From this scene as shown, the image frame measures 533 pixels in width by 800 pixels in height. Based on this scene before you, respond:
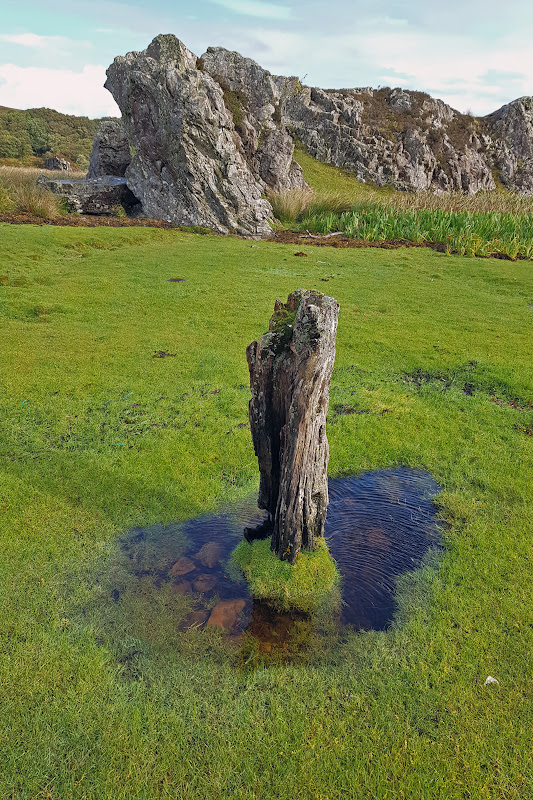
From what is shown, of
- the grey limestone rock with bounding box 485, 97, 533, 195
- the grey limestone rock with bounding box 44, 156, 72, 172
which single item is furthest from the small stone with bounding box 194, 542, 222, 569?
the grey limestone rock with bounding box 485, 97, 533, 195

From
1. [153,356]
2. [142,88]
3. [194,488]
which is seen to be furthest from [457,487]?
[142,88]

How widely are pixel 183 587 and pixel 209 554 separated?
0.51 metres

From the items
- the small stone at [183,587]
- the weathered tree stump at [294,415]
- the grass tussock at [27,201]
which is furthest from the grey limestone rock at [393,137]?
the small stone at [183,587]

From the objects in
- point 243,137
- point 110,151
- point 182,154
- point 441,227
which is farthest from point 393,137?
point 182,154

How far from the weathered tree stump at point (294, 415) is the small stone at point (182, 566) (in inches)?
25.9

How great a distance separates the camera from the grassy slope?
3.02 m

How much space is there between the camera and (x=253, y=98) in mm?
37125

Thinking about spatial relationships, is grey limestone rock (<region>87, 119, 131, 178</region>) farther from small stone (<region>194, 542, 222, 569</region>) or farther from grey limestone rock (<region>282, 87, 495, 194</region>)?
small stone (<region>194, 542, 222, 569</region>)

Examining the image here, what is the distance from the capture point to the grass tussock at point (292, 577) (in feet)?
14.2

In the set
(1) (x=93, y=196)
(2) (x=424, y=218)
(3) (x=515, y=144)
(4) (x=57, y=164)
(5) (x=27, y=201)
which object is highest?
(3) (x=515, y=144)

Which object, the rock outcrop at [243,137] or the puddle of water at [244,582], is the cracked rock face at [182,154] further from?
the puddle of water at [244,582]

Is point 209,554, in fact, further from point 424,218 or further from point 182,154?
point 182,154

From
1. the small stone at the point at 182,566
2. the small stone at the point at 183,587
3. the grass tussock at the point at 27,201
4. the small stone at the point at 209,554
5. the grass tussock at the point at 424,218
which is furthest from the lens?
the grass tussock at the point at 424,218

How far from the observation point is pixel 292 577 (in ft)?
14.6
